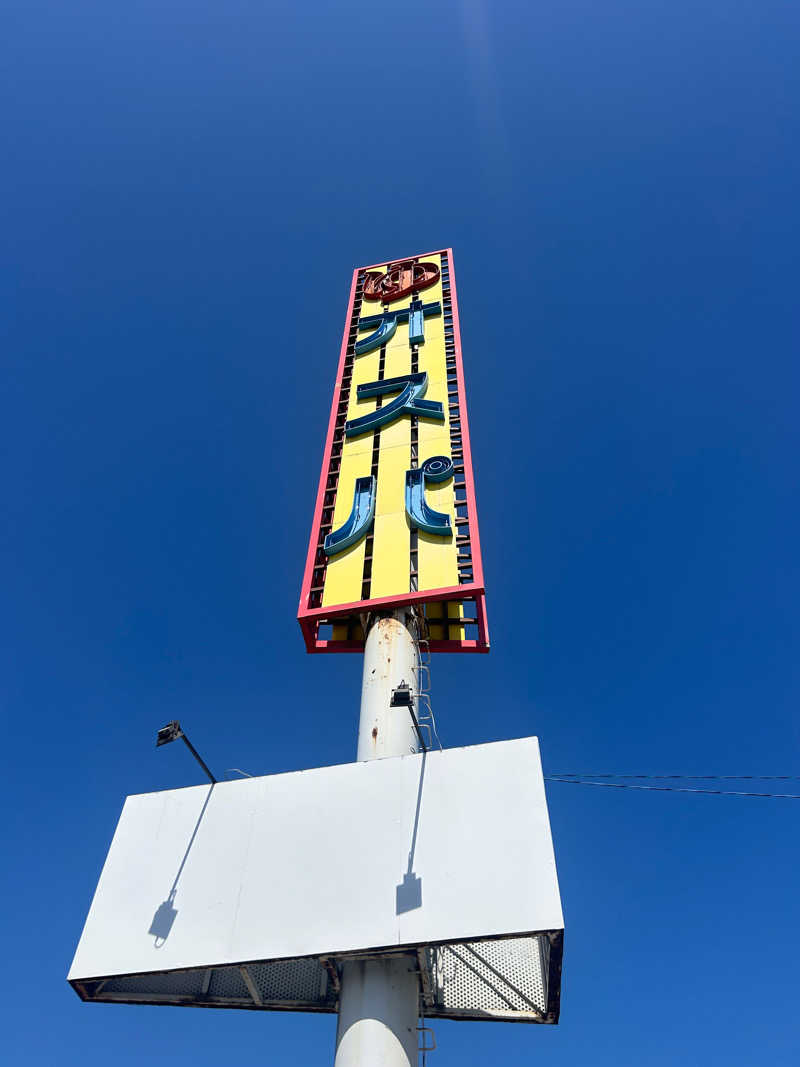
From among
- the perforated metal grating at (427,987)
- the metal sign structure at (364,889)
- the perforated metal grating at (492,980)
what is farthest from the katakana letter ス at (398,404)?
the perforated metal grating at (427,987)

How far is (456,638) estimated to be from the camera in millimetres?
14773

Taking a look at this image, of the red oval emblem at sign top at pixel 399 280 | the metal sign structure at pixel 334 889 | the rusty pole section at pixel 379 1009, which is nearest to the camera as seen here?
the metal sign structure at pixel 334 889

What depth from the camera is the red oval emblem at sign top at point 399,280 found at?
2375cm

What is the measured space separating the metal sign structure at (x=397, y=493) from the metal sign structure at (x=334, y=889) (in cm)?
457

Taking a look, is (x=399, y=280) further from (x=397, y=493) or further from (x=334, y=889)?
(x=334, y=889)

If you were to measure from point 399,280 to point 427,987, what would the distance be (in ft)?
70.2

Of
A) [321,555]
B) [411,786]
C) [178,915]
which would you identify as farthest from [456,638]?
[178,915]

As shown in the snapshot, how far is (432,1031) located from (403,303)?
799 inches

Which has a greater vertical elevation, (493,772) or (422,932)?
(493,772)

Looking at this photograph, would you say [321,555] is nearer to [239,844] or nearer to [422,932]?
[239,844]

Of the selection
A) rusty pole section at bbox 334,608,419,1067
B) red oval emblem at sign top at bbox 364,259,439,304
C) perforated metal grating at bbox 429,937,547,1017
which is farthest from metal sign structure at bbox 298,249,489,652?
perforated metal grating at bbox 429,937,547,1017

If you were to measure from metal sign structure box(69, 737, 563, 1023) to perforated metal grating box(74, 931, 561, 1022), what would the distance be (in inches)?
0.9

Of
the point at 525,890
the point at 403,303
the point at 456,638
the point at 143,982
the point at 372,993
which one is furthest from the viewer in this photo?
the point at 403,303

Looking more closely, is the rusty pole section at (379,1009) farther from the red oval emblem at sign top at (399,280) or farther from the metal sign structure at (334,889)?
the red oval emblem at sign top at (399,280)
